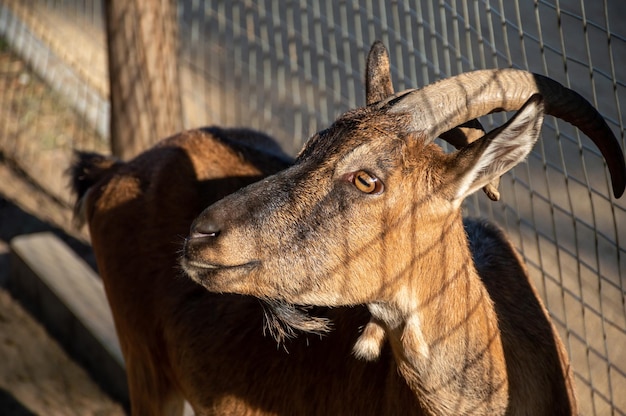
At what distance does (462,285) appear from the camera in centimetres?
271

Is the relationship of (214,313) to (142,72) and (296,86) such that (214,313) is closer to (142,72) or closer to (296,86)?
(142,72)

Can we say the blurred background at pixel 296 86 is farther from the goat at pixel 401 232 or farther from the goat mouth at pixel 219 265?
the goat mouth at pixel 219 265

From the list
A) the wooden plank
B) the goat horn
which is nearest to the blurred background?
the wooden plank

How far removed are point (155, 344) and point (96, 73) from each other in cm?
499

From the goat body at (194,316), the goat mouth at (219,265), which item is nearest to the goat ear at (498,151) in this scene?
the goat mouth at (219,265)

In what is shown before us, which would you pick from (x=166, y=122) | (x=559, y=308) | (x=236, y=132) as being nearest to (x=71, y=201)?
(x=166, y=122)

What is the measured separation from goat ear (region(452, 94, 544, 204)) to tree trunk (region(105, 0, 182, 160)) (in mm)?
3470

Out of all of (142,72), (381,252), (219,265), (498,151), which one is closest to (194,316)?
(219,265)

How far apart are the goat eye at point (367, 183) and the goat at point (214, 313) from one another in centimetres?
1

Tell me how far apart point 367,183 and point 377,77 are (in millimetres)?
570

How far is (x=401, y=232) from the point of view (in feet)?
8.50

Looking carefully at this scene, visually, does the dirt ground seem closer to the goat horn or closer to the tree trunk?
the tree trunk

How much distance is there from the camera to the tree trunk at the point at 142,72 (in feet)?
18.0

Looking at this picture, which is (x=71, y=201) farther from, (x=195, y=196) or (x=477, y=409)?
(x=477, y=409)
